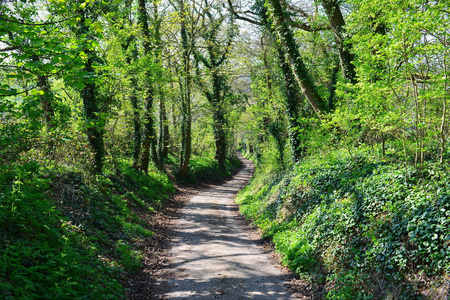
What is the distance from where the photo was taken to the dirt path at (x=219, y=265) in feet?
→ 19.6

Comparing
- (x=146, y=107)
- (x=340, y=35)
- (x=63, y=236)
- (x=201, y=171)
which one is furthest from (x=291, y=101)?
(x=201, y=171)

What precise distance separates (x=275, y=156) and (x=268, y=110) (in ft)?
10.7

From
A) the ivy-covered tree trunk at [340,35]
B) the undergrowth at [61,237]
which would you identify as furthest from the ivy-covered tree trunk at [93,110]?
the ivy-covered tree trunk at [340,35]

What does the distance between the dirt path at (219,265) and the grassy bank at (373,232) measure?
32.4 inches

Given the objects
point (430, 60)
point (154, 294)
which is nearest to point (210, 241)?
point (154, 294)

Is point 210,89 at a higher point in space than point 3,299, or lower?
higher

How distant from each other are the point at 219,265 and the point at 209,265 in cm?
26

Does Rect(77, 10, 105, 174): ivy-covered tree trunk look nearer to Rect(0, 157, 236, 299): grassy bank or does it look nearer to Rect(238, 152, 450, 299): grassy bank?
Rect(0, 157, 236, 299): grassy bank

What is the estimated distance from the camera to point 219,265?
24.0 ft

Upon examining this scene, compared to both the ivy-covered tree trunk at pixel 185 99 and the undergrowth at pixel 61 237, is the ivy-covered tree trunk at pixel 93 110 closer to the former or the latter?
the undergrowth at pixel 61 237

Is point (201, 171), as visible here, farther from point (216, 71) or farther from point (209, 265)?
point (209, 265)

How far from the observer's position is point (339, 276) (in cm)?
559

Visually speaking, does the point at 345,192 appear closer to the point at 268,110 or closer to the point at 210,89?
the point at 268,110

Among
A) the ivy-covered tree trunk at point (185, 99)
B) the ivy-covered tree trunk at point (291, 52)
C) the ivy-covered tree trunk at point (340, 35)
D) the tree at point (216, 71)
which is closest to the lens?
the ivy-covered tree trunk at point (340, 35)
